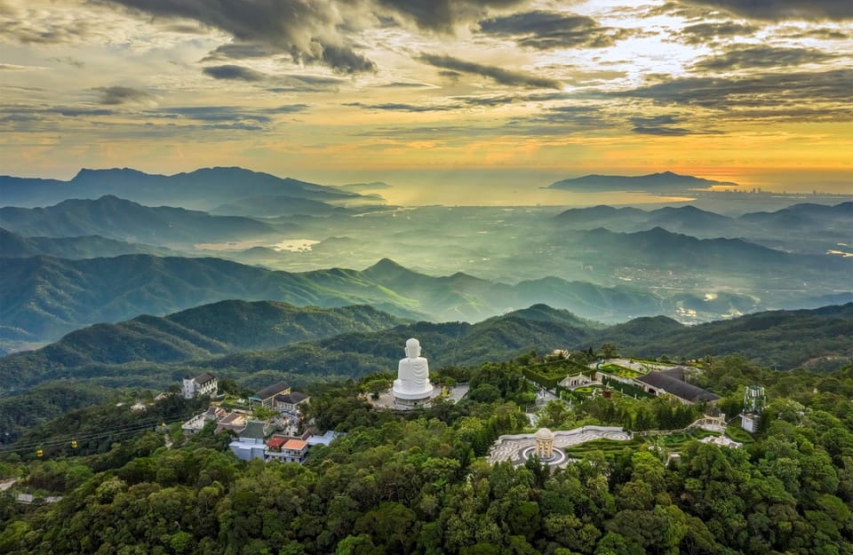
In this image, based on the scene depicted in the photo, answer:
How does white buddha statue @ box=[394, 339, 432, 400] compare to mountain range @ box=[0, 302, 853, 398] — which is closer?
white buddha statue @ box=[394, 339, 432, 400]

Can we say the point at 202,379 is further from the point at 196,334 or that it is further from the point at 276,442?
the point at 196,334

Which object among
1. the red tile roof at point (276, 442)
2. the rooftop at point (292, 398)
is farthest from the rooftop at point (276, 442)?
the rooftop at point (292, 398)

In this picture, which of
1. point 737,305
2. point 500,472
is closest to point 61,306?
point 500,472

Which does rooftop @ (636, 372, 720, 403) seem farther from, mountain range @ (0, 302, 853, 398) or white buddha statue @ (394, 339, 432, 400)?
mountain range @ (0, 302, 853, 398)


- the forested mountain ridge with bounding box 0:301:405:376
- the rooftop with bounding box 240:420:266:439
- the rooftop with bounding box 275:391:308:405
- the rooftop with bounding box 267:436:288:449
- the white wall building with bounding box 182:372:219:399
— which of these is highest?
the rooftop with bounding box 267:436:288:449

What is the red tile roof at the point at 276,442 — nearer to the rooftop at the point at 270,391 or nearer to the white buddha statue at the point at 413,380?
the white buddha statue at the point at 413,380

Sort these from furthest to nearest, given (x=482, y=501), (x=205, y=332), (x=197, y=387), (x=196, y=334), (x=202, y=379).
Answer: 1. (x=205, y=332)
2. (x=196, y=334)
3. (x=202, y=379)
4. (x=197, y=387)
5. (x=482, y=501)

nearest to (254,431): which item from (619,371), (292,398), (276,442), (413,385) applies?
(276,442)

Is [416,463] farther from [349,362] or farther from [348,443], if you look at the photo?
[349,362]

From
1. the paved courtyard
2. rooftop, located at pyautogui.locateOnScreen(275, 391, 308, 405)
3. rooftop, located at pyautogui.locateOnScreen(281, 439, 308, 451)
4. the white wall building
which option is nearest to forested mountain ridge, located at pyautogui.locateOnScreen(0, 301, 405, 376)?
the white wall building

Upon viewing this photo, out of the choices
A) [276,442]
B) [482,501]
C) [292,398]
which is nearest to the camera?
[482,501]
